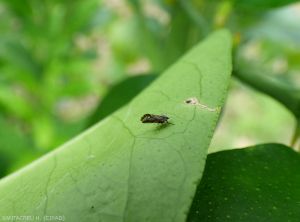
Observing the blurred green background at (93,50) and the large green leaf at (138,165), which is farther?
the blurred green background at (93,50)

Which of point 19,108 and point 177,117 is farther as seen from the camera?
point 19,108

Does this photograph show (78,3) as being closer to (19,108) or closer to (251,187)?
(19,108)

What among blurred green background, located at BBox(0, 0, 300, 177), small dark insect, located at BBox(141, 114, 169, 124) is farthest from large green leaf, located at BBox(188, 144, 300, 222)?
blurred green background, located at BBox(0, 0, 300, 177)

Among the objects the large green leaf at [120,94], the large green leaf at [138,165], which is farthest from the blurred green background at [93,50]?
the large green leaf at [138,165]

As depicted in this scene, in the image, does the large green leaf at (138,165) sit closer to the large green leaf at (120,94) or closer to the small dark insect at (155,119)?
the small dark insect at (155,119)

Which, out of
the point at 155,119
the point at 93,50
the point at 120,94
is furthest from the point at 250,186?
the point at 93,50

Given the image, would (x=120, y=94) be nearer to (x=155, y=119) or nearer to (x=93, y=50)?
Answer: (x=155, y=119)

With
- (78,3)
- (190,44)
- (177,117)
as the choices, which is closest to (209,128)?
(177,117)
